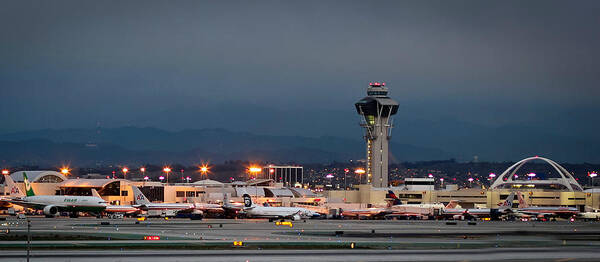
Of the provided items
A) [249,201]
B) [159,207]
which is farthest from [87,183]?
[249,201]

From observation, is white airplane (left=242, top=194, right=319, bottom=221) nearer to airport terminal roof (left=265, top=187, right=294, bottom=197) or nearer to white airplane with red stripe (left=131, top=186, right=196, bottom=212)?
white airplane with red stripe (left=131, top=186, right=196, bottom=212)

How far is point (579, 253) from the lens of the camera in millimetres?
59906

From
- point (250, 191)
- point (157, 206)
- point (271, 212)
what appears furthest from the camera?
point (250, 191)

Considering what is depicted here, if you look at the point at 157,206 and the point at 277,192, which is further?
the point at 277,192

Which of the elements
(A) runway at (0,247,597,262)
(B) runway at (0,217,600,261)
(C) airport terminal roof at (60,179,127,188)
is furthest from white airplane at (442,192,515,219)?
(A) runway at (0,247,597,262)

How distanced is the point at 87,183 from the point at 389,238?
118 meters

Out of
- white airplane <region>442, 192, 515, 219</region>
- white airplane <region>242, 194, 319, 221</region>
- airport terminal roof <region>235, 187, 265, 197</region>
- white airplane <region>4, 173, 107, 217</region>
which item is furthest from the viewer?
airport terminal roof <region>235, 187, 265, 197</region>

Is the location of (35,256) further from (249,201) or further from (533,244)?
(249,201)

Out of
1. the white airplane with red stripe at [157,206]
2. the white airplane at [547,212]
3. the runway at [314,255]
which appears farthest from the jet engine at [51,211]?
the white airplane at [547,212]

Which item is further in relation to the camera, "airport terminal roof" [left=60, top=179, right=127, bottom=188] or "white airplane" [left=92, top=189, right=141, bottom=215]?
"airport terminal roof" [left=60, top=179, right=127, bottom=188]

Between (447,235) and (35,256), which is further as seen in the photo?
(447,235)

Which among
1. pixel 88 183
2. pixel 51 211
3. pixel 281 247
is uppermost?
pixel 88 183

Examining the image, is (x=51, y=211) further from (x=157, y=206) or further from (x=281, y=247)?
(x=281, y=247)

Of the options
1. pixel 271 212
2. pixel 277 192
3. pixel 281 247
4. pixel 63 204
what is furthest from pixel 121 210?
pixel 281 247
